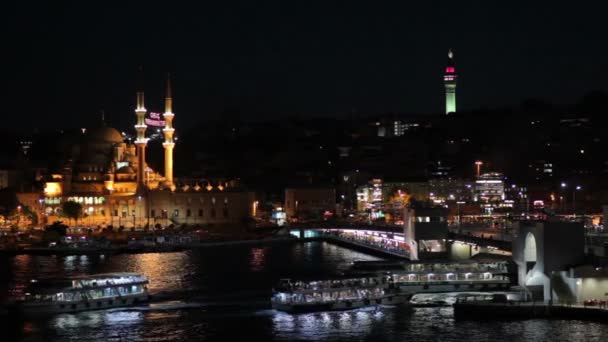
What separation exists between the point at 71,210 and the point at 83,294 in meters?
23.0

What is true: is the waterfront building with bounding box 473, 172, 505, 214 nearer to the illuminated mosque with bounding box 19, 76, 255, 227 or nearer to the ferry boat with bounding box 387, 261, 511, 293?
the illuminated mosque with bounding box 19, 76, 255, 227

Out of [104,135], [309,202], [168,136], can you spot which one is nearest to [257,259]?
[168,136]

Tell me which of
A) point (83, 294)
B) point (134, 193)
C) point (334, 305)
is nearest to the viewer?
point (334, 305)

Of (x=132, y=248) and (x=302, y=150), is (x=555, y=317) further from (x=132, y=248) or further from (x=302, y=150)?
(x=302, y=150)

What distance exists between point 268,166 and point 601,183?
23856 mm

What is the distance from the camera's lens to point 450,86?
3664 inches

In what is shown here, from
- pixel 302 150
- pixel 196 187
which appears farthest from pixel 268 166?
pixel 196 187

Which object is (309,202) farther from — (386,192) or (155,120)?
(155,120)

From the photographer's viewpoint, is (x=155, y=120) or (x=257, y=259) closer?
(x=257, y=259)

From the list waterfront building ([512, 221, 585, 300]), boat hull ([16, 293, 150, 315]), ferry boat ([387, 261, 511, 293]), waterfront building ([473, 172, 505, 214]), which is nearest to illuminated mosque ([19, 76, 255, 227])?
waterfront building ([473, 172, 505, 214])

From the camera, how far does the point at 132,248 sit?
123 ft

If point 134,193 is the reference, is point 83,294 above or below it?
below

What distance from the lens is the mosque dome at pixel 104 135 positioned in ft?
161

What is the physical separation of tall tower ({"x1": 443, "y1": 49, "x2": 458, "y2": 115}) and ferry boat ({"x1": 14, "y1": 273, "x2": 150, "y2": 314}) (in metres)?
71.7
